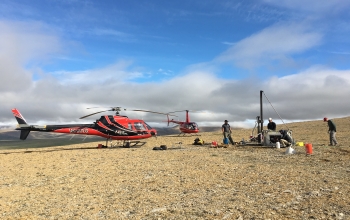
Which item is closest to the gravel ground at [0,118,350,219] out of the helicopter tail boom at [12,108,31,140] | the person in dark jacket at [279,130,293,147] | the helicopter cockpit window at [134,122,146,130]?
the person in dark jacket at [279,130,293,147]

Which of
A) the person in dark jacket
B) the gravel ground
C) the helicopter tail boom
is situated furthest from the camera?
the helicopter tail boom

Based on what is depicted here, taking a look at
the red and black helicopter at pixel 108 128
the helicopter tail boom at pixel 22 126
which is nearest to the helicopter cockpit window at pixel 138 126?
the red and black helicopter at pixel 108 128

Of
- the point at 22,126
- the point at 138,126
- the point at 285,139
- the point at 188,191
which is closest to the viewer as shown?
the point at 188,191

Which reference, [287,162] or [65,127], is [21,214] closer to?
[287,162]

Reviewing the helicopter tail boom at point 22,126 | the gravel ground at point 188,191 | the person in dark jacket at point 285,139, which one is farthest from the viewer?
the helicopter tail boom at point 22,126

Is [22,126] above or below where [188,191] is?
above

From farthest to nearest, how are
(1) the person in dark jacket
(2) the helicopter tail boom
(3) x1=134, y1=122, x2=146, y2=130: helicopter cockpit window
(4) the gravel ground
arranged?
(3) x1=134, y1=122, x2=146, y2=130: helicopter cockpit window, (2) the helicopter tail boom, (1) the person in dark jacket, (4) the gravel ground

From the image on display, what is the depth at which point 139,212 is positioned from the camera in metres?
7.05

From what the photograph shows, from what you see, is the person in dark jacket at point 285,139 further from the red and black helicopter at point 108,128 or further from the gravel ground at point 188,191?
the red and black helicopter at point 108,128

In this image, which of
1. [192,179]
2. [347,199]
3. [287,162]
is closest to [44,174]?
[192,179]

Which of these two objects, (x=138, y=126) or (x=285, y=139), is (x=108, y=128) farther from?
(x=285, y=139)

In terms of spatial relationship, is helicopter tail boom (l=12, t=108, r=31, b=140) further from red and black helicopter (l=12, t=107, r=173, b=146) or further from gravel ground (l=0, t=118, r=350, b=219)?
gravel ground (l=0, t=118, r=350, b=219)

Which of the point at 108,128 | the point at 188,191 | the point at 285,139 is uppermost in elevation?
the point at 108,128

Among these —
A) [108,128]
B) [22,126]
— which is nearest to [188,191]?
[108,128]
